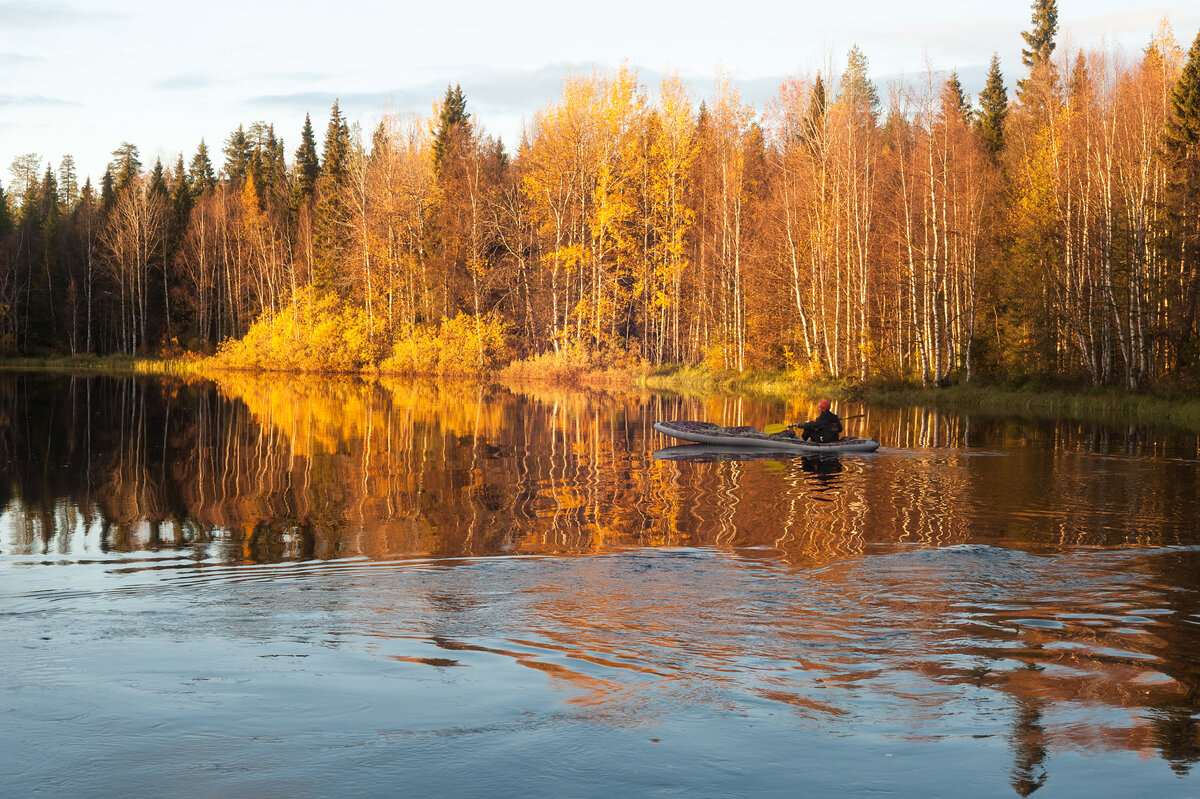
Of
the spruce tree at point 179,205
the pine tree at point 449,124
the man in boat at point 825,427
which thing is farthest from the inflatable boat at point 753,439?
the spruce tree at point 179,205

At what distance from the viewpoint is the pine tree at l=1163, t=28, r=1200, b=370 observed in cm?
2970

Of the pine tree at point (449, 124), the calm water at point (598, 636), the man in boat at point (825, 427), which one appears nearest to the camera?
the calm water at point (598, 636)

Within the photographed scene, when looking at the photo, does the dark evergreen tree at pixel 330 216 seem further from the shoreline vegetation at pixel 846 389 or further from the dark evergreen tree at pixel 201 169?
the dark evergreen tree at pixel 201 169

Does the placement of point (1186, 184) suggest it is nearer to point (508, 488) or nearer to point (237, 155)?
point (508, 488)

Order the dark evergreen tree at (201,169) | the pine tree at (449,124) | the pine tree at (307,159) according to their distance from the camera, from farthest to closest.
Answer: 1. the dark evergreen tree at (201,169)
2. the pine tree at (307,159)
3. the pine tree at (449,124)

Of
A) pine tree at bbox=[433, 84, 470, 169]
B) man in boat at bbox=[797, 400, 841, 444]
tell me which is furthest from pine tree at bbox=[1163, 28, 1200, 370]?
pine tree at bbox=[433, 84, 470, 169]

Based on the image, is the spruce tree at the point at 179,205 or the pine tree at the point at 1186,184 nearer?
the pine tree at the point at 1186,184

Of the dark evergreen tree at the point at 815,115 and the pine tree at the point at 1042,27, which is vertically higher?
the pine tree at the point at 1042,27

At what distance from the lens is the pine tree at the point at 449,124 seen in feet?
184

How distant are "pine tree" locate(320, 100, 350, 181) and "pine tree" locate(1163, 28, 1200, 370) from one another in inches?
1977

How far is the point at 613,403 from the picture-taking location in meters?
36.8

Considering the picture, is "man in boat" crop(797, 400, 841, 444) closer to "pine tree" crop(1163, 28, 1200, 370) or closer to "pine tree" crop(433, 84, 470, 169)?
"pine tree" crop(1163, 28, 1200, 370)

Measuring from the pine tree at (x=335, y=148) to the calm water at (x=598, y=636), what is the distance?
55.5 metres

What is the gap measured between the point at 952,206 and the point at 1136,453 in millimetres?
20027
